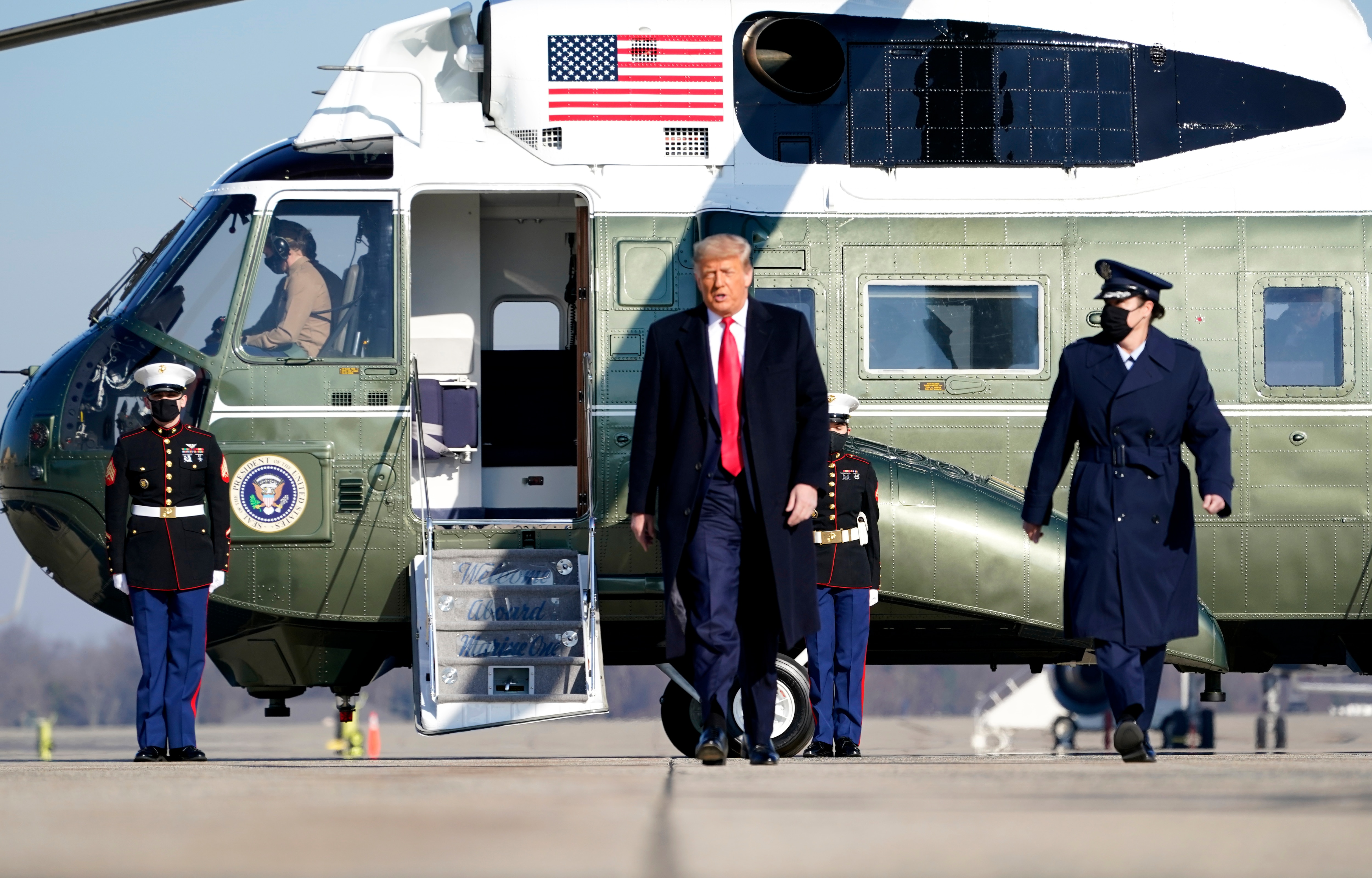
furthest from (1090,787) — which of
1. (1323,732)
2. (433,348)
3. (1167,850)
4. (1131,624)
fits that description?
(1323,732)

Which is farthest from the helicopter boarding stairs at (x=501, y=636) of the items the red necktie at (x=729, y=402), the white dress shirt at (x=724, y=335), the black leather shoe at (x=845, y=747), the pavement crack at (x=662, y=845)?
the pavement crack at (x=662, y=845)

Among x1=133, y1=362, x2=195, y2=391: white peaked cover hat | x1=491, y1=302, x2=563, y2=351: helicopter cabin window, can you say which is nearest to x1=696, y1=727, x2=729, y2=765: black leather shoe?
x1=133, y1=362, x2=195, y2=391: white peaked cover hat

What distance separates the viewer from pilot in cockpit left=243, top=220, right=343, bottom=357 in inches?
345

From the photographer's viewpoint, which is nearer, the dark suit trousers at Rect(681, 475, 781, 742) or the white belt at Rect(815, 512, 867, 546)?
the dark suit trousers at Rect(681, 475, 781, 742)

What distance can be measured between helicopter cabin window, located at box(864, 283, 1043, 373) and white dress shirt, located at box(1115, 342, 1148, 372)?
8.50ft

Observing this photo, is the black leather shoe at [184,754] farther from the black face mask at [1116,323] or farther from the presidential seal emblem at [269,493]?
the black face mask at [1116,323]

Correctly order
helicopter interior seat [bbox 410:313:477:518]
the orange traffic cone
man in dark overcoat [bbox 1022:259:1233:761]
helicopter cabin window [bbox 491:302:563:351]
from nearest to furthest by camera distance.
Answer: man in dark overcoat [bbox 1022:259:1233:761]
helicopter interior seat [bbox 410:313:477:518]
helicopter cabin window [bbox 491:302:563:351]
the orange traffic cone

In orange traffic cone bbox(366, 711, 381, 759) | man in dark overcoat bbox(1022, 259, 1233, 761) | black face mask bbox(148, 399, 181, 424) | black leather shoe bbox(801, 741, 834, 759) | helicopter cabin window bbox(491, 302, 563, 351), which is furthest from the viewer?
orange traffic cone bbox(366, 711, 381, 759)

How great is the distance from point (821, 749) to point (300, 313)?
11.8 feet

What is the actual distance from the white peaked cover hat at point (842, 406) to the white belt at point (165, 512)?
10.5 feet

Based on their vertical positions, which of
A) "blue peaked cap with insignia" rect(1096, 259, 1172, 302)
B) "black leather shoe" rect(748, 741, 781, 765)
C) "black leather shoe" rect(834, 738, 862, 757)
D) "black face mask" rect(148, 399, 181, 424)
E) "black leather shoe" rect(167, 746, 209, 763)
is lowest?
"black leather shoe" rect(834, 738, 862, 757)

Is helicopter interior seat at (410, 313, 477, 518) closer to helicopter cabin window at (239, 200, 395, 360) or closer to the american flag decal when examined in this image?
helicopter cabin window at (239, 200, 395, 360)

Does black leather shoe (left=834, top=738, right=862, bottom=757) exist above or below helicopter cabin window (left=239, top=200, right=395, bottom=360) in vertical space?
below

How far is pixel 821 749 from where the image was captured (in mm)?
8078
